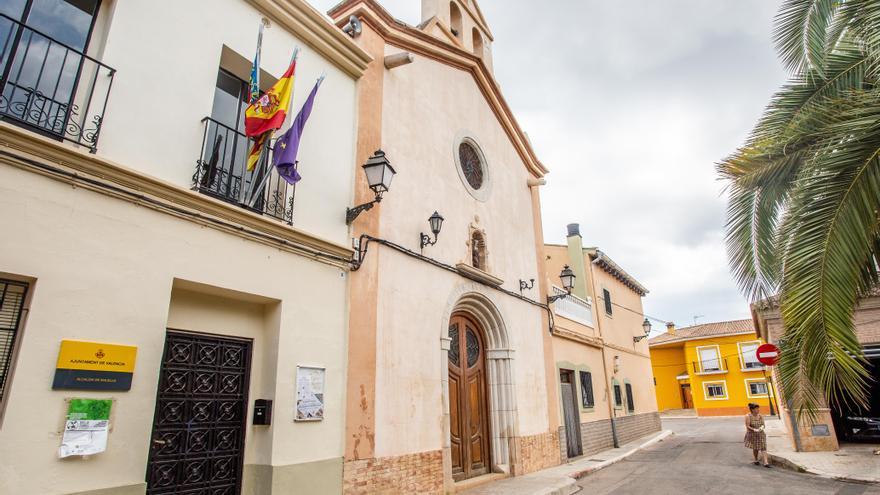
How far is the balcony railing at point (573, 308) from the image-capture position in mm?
13320

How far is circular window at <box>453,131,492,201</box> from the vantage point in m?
9.81

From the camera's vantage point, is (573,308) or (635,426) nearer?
(573,308)

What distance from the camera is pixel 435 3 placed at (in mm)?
10969

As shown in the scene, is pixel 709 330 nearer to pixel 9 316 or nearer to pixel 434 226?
pixel 434 226

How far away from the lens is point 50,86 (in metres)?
4.22

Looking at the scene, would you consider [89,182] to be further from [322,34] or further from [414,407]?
[414,407]

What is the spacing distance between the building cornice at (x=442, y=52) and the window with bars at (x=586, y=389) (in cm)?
599

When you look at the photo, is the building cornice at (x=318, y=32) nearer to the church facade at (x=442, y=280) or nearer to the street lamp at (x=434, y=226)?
the church facade at (x=442, y=280)

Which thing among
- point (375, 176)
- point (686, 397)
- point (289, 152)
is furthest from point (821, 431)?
point (686, 397)

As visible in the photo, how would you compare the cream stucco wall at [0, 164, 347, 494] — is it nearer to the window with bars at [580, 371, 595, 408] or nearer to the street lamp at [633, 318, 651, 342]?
the window with bars at [580, 371, 595, 408]

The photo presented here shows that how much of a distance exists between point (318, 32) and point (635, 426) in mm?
16691

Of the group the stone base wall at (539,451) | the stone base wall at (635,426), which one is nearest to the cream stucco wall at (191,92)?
the stone base wall at (539,451)

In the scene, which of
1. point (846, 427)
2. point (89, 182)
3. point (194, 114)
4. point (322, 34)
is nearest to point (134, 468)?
point (89, 182)

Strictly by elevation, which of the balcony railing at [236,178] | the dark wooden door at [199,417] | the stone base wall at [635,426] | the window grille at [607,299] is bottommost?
the stone base wall at [635,426]
